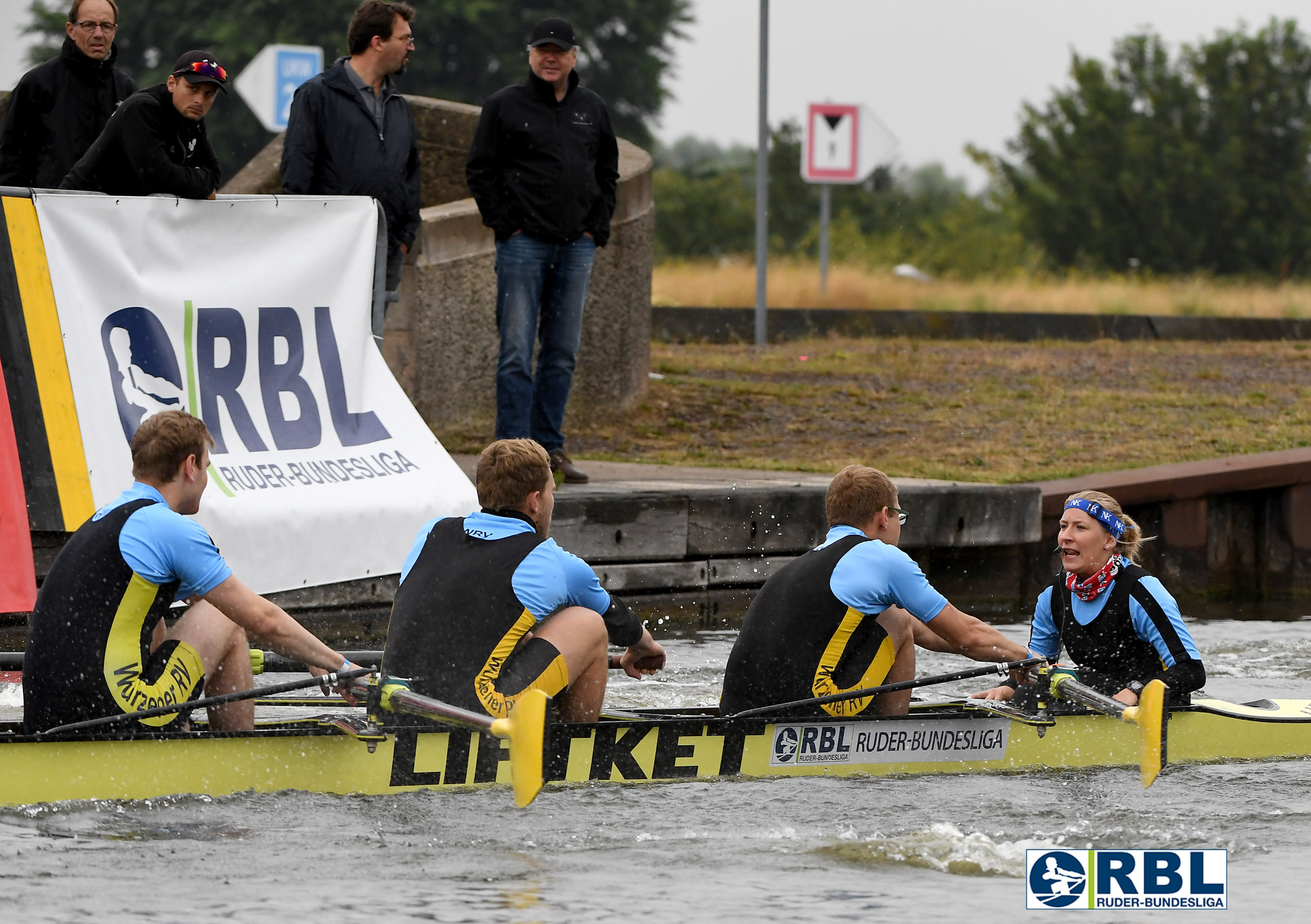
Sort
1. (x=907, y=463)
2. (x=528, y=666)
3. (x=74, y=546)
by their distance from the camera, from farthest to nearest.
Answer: (x=907, y=463) → (x=528, y=666) → (x=74, y=546)

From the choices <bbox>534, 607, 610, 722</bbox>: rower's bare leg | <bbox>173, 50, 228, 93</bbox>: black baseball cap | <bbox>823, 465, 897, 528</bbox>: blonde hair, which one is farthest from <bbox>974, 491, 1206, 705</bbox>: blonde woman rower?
<bbox>173, 50, 228, 93</bbox>: black baseball cap

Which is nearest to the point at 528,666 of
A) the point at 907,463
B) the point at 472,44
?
the point at 907,463

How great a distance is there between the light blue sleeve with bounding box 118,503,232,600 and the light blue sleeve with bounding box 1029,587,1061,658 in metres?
3.36

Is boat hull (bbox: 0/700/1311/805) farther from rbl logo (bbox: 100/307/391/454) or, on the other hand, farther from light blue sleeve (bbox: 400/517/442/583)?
rbl logo (bbox: 100/307/391/454)

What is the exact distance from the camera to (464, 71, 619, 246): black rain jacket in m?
9.98

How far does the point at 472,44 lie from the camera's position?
45.0 m

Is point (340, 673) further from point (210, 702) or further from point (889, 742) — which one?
point (889, 742)

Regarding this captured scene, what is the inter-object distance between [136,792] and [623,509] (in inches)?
175

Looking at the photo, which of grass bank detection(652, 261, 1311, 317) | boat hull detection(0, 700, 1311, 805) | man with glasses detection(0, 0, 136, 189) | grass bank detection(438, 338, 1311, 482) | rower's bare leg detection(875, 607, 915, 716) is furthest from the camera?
grass bank detection(652, 261, 1311, 317)

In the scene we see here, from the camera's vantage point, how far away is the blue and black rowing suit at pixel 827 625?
645 cm

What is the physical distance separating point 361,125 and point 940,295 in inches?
700

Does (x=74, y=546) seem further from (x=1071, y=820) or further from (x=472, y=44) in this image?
(x=472, y=44)

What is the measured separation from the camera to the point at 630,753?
636 centimetres

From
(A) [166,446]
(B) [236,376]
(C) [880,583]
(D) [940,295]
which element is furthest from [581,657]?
(D) [940,295]
